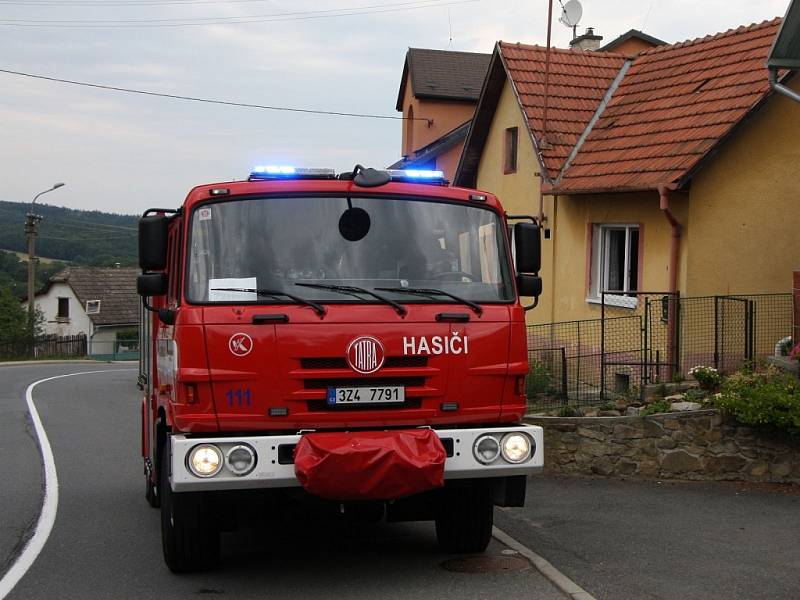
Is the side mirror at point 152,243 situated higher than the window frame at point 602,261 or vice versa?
the window frame at point 602,261

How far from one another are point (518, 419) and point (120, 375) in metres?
30.4

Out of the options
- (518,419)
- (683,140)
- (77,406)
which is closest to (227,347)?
(518,419)

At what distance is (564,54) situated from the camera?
20.4 meters

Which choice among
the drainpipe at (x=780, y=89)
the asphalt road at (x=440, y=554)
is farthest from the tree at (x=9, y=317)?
the drainpipe at (x=780, y=89)

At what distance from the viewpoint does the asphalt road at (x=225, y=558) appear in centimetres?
663

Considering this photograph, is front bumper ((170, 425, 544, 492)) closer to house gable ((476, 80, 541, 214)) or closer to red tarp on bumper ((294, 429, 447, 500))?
red tarp on bumper ((294, 429, 447, 500))

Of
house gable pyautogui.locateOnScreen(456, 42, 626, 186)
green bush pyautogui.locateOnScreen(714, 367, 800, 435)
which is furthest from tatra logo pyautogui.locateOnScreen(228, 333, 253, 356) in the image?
house gable pyautogui.locateOnScreen(456, 42, 626, 186)

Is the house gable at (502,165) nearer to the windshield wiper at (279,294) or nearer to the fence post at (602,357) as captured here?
the fence post at (602,357)

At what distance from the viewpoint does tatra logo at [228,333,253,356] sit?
6.36 m

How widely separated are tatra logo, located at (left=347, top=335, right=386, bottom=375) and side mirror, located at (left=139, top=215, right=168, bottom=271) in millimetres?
1322

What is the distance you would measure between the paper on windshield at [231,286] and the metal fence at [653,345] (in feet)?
22.6

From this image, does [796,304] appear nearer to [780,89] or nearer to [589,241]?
[780,89]

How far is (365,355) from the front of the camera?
21.3 ft

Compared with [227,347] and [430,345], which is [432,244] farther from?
[227,347]
